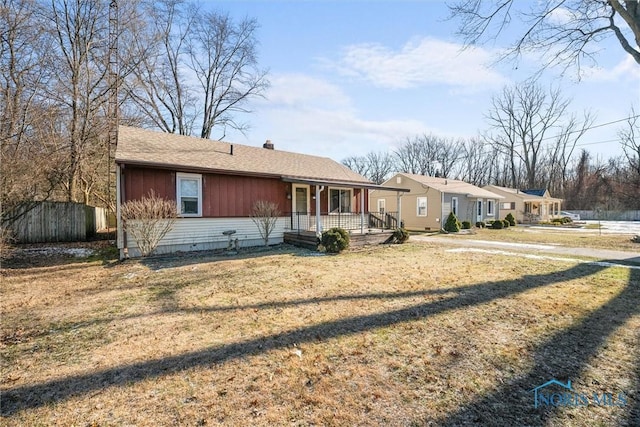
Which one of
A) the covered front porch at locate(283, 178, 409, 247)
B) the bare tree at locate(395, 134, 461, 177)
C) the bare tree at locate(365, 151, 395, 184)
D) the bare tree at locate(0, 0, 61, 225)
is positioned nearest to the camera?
the bare tree at locate(0, 0, 61, 225)

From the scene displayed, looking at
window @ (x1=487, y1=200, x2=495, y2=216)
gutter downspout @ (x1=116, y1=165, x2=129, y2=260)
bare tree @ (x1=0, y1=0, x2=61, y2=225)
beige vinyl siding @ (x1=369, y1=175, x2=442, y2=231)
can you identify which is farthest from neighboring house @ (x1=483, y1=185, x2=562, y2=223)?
bare tree @ (x1=0, y1=0, x2=61, y2=225)

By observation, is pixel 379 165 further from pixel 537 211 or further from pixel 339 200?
pixel 339 200

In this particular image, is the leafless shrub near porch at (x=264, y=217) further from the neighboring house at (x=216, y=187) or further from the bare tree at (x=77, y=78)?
the bare tree at (x=77, y=78)

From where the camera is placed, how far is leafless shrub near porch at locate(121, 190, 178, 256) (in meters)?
8.87

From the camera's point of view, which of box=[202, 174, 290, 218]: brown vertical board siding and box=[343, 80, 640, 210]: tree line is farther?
box=[343, 80, 640, 210]: tree line

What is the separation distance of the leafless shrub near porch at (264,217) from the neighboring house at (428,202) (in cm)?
980

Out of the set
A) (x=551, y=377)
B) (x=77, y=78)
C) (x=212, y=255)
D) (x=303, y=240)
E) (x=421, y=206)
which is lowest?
(x=551, y=377)

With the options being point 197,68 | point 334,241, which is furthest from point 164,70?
point 334,241

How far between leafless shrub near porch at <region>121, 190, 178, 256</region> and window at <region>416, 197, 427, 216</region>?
16804 millimetres

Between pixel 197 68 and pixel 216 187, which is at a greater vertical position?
pixel 197 68

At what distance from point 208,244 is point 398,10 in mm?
9941

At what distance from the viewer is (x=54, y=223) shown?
1239 centimetres

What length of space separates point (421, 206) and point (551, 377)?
1937cm

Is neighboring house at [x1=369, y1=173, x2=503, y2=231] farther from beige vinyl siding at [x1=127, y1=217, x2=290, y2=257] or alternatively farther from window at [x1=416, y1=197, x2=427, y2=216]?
beige vinyl siding at [x1=127, y1=217, x2=290, y2=257]
